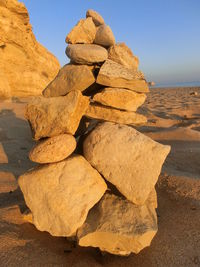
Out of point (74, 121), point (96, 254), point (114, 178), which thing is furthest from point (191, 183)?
point (74, 121)

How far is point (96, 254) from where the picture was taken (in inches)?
94.2

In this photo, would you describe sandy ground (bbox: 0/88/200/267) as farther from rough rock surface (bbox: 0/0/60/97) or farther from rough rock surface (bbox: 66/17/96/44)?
rough rock surface (bbox: 0/0/60/97)

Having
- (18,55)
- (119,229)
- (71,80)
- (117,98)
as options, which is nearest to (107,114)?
(117,98)

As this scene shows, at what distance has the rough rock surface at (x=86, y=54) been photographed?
2.84m

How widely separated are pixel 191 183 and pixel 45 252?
2.38 m

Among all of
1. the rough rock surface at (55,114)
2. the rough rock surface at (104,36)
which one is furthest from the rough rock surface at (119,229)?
the rough rock surface at (104,36)

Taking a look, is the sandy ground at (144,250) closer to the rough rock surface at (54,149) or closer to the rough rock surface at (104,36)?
the rough rock surface at (54,149)

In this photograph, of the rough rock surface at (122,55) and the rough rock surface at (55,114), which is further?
the rough rock surface at (122,55)

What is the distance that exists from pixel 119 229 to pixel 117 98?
5.04ft

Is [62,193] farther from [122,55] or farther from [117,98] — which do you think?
[122,55]

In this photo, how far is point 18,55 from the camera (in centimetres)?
1080

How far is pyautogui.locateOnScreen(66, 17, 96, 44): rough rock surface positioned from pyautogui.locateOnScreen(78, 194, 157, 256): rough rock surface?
7.41 ft

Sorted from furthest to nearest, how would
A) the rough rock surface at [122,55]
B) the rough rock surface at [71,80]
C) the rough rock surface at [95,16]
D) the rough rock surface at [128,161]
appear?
Answer: the rough rock surface at [95,16] → the rough rock surface at [122,55] → the rough rock surface at [71,80] → the rough rock surface at [128,161]

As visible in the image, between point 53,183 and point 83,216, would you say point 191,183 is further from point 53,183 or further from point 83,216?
point 53,183
